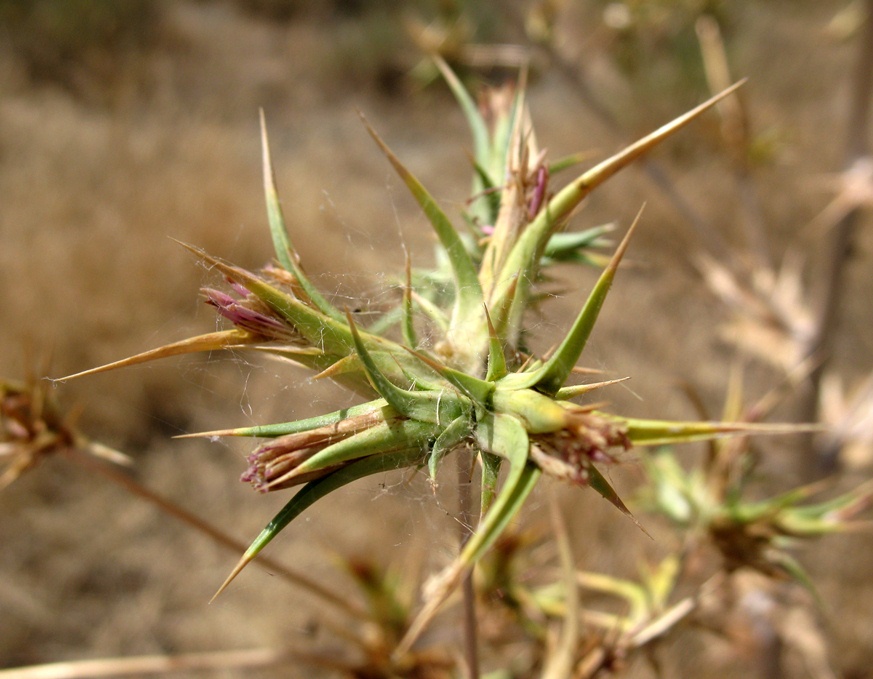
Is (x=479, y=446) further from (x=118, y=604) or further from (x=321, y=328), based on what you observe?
(x=118, y=604)

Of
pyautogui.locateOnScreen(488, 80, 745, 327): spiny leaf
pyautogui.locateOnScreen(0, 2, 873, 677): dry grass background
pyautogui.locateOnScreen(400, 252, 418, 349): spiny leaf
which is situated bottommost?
pyautogui.locateOnScreen(0, 2, 873, 677): dry grass background

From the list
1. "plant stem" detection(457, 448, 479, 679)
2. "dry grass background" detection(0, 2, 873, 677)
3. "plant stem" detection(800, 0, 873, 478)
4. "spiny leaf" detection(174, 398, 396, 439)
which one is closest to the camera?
"spiny leaf" detection(174, 398, 396, 439)

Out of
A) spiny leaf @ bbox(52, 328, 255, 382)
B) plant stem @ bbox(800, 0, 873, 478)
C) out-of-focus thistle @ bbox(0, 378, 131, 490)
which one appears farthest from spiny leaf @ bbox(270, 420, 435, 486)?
plant stem @ bbox(800, 0, 873, 478)

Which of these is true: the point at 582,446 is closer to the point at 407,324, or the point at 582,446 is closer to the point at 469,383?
the point at 469,383

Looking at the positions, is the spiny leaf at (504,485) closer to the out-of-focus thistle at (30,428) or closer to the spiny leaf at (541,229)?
the spiny leaf at (541,229)

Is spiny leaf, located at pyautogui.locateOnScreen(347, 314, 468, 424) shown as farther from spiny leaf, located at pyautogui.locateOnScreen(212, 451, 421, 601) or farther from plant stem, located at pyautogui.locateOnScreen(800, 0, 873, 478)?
plant stem, located at pyautogui.locateOnScreen(800, 0, 873, 478)
